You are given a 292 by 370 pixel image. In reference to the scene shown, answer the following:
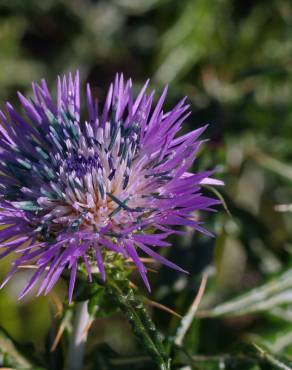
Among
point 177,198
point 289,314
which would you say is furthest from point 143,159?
point 289,314

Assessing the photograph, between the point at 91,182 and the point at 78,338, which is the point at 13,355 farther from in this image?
the point at 91,182

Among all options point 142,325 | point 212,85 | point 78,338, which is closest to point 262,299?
point 78,338

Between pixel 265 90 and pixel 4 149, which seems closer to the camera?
pixel 4 149

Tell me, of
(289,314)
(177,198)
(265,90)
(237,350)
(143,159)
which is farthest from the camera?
(265,90)

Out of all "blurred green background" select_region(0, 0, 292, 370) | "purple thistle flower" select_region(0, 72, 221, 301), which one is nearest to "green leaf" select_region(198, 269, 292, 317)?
"blurred green background" select_region(0, 0, 292, 370)

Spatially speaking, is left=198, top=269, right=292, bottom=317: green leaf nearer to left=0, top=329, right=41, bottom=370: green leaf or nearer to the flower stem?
the flower stem

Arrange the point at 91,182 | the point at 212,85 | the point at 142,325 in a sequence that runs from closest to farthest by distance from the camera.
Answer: the point at 142,325
the point at 91,182
the point at 212,85

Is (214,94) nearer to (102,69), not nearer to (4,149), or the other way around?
(102,69)
